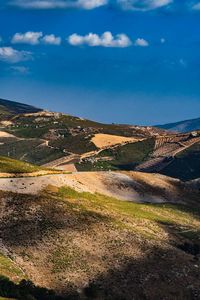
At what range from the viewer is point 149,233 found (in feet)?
315

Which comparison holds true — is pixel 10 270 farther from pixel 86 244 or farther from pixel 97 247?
pixel 97 247

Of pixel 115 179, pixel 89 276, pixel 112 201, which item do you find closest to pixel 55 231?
pixel 89 276

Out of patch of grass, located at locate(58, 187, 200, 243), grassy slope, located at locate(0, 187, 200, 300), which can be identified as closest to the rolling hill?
grassy slope, located at locate(0, 187, 200, 300)

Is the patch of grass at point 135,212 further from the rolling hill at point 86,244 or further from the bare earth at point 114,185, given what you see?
the bare earth at point 114,185

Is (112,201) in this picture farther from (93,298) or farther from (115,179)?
(93,298)

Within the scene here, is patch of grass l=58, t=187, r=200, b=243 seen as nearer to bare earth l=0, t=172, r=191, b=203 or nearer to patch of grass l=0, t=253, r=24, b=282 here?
bare earth l=0, t=172, r=191, b=203

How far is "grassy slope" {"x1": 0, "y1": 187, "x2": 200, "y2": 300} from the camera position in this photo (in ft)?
247

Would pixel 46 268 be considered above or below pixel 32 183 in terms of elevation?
below

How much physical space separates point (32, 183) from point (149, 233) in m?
24.4

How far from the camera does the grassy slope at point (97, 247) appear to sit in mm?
75312

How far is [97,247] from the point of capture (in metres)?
84.3

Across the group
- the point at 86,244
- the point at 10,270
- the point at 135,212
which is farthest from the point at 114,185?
the point at 10,270

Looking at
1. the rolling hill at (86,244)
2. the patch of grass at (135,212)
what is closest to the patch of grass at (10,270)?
the rolling hill at (86,244)

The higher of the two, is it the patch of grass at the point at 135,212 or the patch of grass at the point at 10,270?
the patch of grass at the point at 135,212
